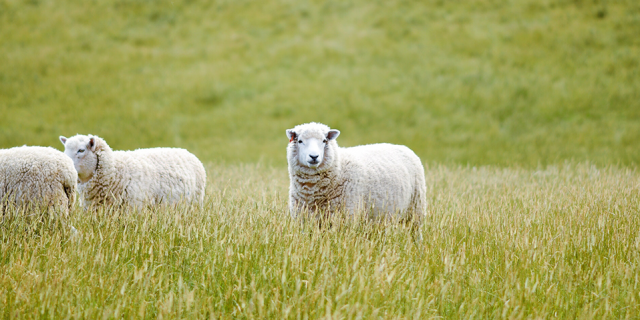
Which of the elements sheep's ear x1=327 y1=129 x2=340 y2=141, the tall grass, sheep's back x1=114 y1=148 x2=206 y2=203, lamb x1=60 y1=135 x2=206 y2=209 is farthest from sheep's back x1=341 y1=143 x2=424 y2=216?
sheep's back x1=114 y1=148 x2=206 y2=203

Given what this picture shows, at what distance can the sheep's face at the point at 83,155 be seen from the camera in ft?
16.2

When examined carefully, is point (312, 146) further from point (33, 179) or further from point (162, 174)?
point (33, 179)

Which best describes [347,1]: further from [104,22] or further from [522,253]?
[522,253]

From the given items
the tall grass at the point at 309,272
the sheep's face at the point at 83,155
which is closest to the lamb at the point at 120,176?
the sheep's face at the point at 83,155

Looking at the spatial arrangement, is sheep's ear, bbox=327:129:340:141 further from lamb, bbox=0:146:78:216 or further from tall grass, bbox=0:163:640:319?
lamb, bbox=0:146:78:216

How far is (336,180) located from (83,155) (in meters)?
2.52

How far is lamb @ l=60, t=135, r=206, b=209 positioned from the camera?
497 cm

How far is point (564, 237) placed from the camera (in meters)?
4.20

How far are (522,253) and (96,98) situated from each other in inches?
576

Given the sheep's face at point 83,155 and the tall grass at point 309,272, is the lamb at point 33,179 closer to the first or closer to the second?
the tall grass at point 309,272

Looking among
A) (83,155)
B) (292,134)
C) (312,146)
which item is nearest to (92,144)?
(83,155)

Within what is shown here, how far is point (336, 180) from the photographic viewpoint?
4.59 m

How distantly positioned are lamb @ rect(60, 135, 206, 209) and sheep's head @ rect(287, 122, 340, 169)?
115cm

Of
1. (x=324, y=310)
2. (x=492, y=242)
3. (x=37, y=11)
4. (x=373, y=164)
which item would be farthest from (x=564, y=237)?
(x=37, y=11)
